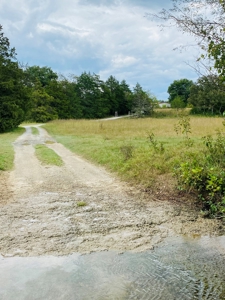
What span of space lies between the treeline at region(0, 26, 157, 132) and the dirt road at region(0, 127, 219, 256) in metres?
20.6

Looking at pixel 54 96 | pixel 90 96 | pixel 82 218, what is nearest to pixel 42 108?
pixel 54 96

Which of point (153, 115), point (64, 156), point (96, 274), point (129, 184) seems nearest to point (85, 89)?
point (153, 115)

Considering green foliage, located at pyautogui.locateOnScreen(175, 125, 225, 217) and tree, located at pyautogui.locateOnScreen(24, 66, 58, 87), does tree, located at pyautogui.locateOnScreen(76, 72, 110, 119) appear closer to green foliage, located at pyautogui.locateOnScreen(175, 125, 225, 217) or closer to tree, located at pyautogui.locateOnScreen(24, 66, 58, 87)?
tree, located at pyautogui.locateOnScreen(24, 66, 58, 87)

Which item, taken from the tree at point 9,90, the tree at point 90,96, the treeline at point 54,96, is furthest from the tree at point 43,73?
the tree at point 9,90

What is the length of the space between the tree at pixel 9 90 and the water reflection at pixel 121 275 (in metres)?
24.1

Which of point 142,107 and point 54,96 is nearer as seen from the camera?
point 54,96

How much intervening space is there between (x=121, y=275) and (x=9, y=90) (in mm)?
26631

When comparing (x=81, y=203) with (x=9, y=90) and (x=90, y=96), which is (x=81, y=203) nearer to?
(x=9, y=90)

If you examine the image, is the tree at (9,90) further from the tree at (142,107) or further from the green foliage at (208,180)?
the tree at (142,107)

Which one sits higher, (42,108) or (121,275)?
(42,108)

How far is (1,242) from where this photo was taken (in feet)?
14.6

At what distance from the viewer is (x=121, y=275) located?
3.59 meters

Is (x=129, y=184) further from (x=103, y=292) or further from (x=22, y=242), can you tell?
Answer: (x=103, y=292)

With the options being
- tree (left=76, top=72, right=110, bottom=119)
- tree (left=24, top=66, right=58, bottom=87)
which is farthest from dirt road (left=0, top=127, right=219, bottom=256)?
tree (left=24, top=66, right=58, bottom=87)
